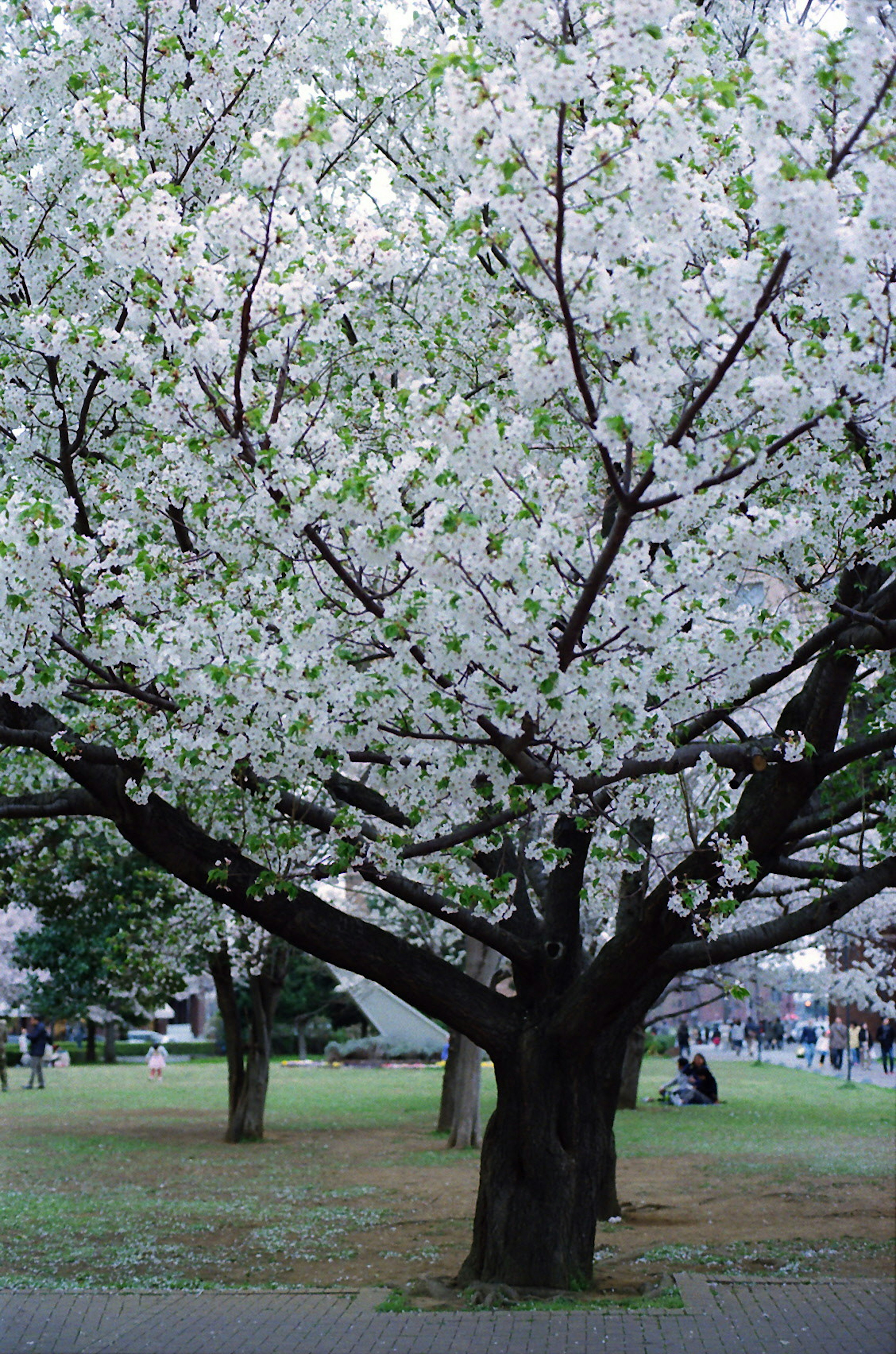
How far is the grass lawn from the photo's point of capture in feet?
34.6

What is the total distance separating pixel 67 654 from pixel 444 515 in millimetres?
3713

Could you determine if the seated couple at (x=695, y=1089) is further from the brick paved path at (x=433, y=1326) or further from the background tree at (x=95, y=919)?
the brick paved path at (x=433, y=1326)

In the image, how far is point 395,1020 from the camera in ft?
149

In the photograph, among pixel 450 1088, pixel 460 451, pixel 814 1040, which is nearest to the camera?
pixel 460 451

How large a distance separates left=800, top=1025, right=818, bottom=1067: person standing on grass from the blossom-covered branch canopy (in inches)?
1522

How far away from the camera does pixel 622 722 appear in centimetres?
571

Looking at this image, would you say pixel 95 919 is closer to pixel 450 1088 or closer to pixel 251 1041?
pixel 251 1041

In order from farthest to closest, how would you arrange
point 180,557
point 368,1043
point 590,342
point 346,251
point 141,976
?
point 368,1043 < point 141,976 < point 180,557 < point 346,251 < point 590,342

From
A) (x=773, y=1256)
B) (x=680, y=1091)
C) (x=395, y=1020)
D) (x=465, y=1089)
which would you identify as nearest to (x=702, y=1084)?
(x=680, y=1091)

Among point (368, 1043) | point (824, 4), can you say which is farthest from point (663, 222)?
point (368, 1043)

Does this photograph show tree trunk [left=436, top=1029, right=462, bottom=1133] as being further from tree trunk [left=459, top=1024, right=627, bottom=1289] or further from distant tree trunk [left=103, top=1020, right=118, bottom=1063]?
distant tree trunk [left=103, top=1020, right=118, bottom=1063]

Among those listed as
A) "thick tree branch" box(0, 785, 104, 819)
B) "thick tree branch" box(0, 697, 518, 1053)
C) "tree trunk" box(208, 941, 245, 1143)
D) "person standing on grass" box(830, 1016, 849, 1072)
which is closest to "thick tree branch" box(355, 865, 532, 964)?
"thick tree branch" box(0, 697, 518, 1053)

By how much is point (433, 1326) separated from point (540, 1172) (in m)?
1.52

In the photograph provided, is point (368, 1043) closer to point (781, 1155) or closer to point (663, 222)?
point (781, 1155)
